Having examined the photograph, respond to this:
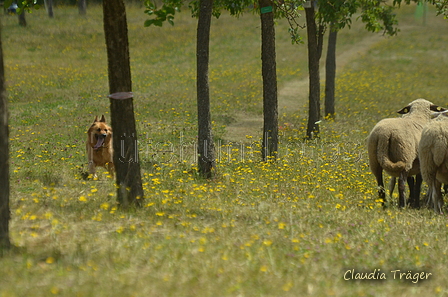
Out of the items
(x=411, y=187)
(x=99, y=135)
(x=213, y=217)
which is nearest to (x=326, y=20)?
(x=411, y=187)

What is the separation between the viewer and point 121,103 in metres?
7.49

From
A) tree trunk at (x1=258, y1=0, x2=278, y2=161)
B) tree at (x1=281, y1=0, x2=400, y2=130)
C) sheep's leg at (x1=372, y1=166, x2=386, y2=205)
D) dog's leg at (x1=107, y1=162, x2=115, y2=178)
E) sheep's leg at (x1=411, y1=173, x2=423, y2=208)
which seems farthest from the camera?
tree at (x1=281, y1=0, x2=400, y2=130)

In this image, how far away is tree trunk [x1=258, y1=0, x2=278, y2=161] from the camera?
12.6m

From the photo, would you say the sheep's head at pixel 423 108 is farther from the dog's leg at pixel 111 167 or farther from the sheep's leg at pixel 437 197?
the dog's leg at pixel 111 167

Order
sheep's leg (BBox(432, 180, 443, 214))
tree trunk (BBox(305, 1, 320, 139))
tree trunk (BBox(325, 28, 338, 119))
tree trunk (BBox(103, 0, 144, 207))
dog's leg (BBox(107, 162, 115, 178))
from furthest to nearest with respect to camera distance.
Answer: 1. tree trunk (BBox(325, 28, 338, 119))
2. tree trunk (BBox(305, 1, 320, 139))
3. dog's leg (BBox(107, 162, 115, 178))
4. sheep's leg (BBox(432, 180, 443, 214))
5. tree trunk (BBox(103, 0, 144, 207))

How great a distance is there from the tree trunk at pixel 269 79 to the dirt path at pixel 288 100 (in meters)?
4.23

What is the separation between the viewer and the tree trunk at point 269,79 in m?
12.6

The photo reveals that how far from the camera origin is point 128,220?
6.86 m

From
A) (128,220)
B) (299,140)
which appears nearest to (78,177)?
(128,220)

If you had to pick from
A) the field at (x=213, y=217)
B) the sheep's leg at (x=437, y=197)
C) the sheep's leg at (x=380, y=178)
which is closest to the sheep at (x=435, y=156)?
the sheep's leg at (x=437, y=197)

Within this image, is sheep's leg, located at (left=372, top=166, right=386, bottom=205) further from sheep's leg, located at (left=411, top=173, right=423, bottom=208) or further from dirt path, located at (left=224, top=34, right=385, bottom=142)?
dirt path, located at (left=224, top=34, right=385, bottom=142)

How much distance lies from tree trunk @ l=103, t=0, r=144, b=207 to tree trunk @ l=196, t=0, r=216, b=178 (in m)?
3.10

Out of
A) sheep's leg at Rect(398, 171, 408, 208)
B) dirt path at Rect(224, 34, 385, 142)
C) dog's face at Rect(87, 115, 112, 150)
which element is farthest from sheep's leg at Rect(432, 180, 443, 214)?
dirt path at Rect(224, 34, 385, 142)

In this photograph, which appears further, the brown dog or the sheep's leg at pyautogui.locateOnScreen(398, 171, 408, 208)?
the brown dog
